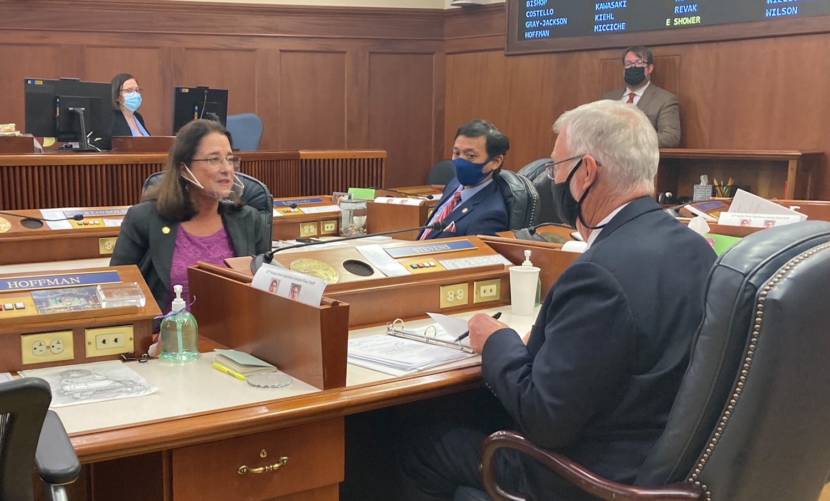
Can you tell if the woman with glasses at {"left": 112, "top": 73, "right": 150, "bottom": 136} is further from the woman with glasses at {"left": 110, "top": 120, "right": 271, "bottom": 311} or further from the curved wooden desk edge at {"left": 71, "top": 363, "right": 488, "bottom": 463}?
the curved wooden desk edge at {"left": 71, "top": 363, "right": 488, "bottom": 463}

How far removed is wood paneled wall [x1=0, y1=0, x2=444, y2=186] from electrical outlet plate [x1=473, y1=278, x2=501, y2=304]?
5407 mm

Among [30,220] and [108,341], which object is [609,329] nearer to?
[108,341]

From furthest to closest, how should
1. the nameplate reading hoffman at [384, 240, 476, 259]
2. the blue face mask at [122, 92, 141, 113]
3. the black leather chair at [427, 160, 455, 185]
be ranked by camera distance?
1. the black leather chair at [427, 160, 455, 185]
2. the blue face mask at [122, 92, 141, 113]
3. the nameplate reading hoffman at [384, 240, 476, 259]

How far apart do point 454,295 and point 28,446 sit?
63.1 inches

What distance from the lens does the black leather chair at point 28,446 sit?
1.10m

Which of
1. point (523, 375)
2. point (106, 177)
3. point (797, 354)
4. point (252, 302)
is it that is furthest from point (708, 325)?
point (106, 177)

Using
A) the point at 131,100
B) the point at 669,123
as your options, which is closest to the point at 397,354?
the point at 131,100

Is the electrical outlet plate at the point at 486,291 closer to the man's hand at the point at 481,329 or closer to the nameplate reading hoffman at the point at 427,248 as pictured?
the nameplate reading hoffman at the point at 427,248

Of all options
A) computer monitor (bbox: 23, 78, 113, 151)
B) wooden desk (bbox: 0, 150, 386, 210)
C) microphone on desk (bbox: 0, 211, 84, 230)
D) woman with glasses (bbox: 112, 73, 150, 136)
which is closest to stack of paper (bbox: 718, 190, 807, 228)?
microphone on desk (bbox: 0, 211, 84, 230)

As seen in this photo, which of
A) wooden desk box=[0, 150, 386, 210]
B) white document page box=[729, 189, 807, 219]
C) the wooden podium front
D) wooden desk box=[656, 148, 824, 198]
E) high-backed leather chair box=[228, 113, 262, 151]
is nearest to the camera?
the wooden podium front

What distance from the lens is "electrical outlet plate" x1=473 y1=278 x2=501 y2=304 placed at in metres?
2.69

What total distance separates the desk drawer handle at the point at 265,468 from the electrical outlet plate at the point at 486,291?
108cm

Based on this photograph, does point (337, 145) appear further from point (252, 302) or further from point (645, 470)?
point (645, 470)

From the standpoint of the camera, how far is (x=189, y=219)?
2994 mm
